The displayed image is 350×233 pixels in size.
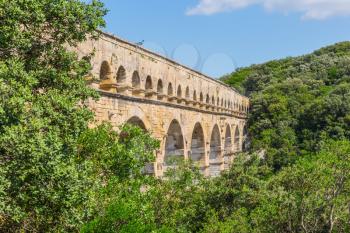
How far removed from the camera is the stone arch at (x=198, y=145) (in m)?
31.4

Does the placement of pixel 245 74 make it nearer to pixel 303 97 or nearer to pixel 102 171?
pixel 303 97

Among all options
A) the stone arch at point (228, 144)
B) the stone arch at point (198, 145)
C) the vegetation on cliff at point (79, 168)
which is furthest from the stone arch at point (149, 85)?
the stone arch at point (228, 144)

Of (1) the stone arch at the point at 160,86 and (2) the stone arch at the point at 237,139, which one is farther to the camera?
(2) the stone arch at the point at 237,139

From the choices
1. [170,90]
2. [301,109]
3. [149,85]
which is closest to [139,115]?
[149,85]

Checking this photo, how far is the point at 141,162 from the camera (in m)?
11.0

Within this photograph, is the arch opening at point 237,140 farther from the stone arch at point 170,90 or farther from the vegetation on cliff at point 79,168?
the vegetation on cliff at point 79,168

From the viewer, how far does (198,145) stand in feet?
105

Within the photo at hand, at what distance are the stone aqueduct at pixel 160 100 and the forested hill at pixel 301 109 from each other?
5.54m

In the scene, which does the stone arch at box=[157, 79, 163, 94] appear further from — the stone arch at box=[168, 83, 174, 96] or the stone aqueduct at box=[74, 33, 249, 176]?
the stone arch at box=[168, 83, 174, 96]

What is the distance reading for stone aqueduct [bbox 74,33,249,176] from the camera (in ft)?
56.0

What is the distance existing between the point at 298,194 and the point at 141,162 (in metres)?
6.97

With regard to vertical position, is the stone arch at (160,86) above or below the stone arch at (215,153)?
above

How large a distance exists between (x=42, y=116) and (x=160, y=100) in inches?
568

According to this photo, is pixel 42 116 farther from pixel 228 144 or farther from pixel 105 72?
pixel 228 144
